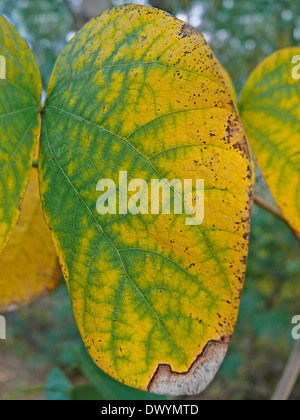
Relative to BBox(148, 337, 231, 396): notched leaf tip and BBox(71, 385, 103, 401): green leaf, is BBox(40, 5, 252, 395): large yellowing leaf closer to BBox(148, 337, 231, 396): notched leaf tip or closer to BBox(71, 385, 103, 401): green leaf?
BBox(148, 337, 231, 396): notched leaf tip

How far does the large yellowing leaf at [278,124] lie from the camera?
450mm

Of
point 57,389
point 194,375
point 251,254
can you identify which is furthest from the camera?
point 251,254

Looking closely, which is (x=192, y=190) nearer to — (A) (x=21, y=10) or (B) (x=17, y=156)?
(B) (x=17, y=156)

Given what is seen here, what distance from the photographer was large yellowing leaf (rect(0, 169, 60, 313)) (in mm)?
562

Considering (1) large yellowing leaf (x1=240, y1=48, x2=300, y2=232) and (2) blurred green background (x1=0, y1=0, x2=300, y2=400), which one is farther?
(2) blurred green background (x1=0, y1=0, x2=300, y2=400)

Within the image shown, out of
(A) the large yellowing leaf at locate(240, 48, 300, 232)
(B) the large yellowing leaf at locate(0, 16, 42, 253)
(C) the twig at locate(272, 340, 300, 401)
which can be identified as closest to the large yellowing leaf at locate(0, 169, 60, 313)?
(B) the large yellowing leaf at locate(0, 16, 42, 253)

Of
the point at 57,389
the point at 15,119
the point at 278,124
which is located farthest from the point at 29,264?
the point at 57,389

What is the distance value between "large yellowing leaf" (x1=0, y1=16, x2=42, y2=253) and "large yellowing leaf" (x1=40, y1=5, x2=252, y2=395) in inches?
1.1

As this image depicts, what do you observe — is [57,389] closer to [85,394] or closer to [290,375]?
[85,394]

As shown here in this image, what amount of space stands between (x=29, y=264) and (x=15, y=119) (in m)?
0.29

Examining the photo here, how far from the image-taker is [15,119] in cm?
35

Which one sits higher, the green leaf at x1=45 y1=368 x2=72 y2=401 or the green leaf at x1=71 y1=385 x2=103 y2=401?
the green leaf at x1=71 y1=385 x2=103 y2=401

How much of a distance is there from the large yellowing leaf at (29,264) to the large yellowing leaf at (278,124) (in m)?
0.32

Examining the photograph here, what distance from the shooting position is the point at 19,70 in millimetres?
373
